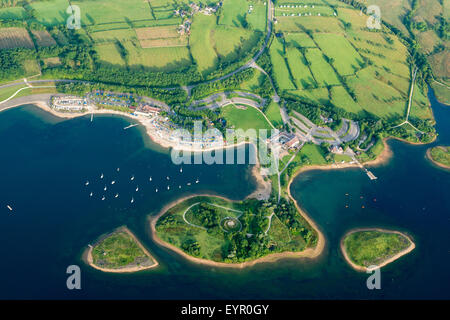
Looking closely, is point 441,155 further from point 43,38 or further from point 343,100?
point 43,38

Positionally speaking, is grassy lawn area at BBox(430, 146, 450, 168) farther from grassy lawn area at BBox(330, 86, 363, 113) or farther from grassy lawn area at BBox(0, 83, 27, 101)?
grassy lawn area at BBox(0, 83, 27, 101)

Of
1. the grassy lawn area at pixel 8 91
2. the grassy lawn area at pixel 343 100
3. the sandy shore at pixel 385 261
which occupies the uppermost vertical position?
the grassy lawn area at pixel 8 91

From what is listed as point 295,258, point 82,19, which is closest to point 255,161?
point 295,258

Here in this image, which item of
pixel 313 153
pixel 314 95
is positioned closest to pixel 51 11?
pixel 314 95

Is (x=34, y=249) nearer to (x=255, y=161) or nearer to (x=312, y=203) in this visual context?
(x=255, y=161)

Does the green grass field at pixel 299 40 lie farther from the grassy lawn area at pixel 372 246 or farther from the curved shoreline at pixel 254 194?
the grassy lawn area at pixel 372 246

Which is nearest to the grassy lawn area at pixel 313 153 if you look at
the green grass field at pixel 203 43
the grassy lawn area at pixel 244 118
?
the grassy lawn area at pixel 244 118
